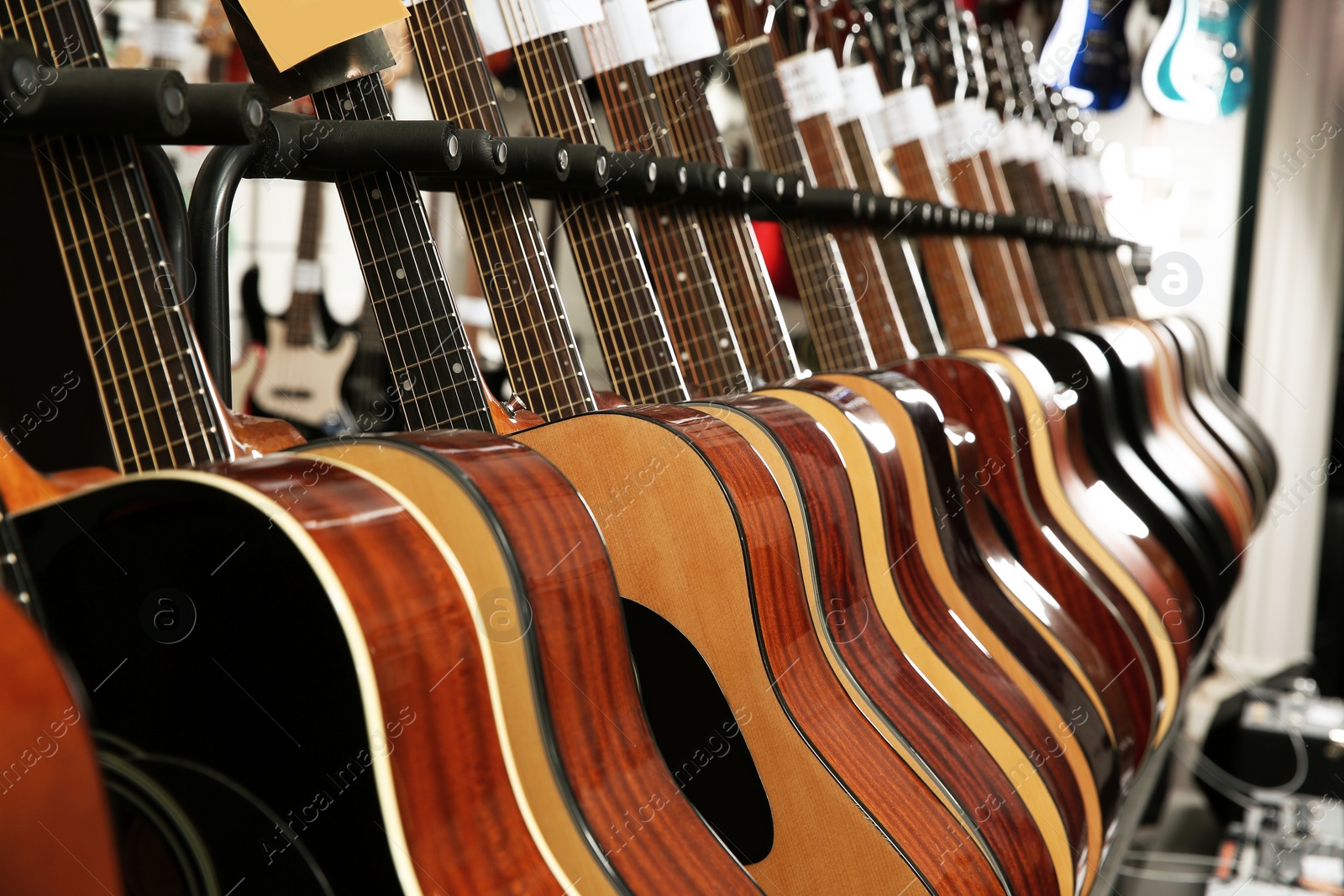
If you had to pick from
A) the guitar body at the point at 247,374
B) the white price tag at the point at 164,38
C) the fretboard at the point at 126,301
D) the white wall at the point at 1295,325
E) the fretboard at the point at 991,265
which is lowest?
the white wall at the point at 1295,325

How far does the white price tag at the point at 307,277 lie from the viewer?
3.33 meters

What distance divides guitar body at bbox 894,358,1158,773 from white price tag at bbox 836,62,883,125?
0.59 m

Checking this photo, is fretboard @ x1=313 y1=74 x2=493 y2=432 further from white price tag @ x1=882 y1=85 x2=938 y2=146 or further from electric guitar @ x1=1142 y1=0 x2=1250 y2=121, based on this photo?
electric guitar @ x1=1142 y1=0 x2=1250 y2=121

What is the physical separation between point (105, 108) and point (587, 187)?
453 mm

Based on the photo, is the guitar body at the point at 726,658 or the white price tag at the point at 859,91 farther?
the white price tag at the point at 859,91

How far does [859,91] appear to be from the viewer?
1.85 meters

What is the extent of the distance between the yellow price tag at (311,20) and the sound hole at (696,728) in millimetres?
413

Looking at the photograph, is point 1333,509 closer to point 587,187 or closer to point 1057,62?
point 1057,62

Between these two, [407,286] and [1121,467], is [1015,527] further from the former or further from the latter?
Result: [407,286]

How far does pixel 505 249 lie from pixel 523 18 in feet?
0.84

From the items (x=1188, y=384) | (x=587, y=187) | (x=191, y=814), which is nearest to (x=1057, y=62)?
(x=1188, y=384)

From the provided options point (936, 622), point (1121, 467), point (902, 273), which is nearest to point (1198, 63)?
point (1121, 467)

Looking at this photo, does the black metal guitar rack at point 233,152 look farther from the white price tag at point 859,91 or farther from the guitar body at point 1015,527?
the white price tag at point 859,91

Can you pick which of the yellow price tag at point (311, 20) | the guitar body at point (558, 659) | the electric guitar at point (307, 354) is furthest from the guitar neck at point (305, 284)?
the guitar body at point (558, 659)
